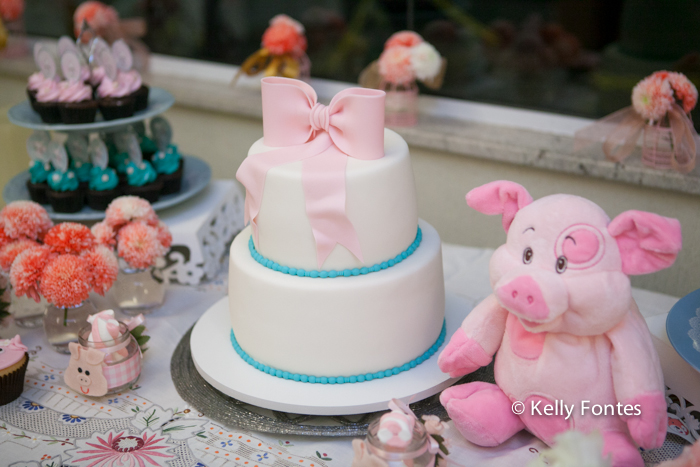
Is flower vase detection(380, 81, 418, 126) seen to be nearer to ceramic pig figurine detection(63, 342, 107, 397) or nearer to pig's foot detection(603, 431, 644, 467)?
ceramic pig figurine detection(63, 342, 107, 397)

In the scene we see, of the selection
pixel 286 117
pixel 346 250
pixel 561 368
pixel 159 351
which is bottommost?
pixel 159 351

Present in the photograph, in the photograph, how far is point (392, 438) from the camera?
1022 mm

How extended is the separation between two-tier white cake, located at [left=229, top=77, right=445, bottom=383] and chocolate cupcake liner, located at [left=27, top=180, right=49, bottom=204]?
2.71 feet

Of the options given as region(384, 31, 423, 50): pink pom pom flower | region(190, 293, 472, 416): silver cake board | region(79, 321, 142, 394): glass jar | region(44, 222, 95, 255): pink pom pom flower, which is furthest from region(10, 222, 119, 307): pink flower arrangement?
region(384, 31, 423, 50): pink pom pom flower

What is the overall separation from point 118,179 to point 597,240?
1.34 m

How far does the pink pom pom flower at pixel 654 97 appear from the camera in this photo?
5.76ft

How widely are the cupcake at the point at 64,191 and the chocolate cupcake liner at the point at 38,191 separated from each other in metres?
0.04

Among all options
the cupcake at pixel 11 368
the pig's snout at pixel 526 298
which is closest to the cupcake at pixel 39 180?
the cupcake at pixel 11 368

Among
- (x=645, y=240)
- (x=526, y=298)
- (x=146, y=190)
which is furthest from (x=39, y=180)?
(x=645, y=240)

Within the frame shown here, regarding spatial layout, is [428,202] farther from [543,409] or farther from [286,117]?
[543,409]

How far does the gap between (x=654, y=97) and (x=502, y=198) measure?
2.82ft

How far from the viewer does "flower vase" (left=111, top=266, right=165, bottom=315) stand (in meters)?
1.67

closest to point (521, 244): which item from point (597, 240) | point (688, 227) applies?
point (597, 240)

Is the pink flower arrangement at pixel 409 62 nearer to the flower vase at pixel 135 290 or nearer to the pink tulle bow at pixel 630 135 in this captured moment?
the pink tulle bow at pixel 630 135
